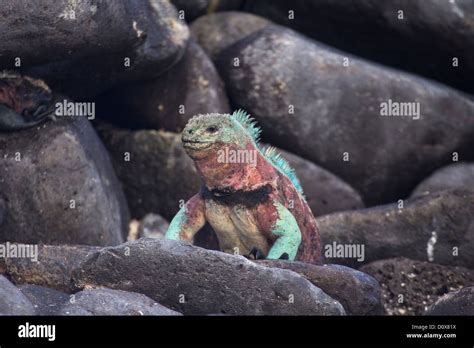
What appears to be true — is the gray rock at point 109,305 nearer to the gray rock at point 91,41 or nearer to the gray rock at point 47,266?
the gray rock at point 47,266

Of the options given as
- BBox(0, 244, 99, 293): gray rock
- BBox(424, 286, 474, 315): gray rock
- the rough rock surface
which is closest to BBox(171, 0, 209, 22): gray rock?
the rough rock surface

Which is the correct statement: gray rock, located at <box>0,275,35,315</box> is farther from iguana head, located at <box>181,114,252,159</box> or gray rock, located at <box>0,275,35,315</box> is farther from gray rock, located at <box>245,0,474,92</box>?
gray rock, located at <box>245,0,474,92</box>

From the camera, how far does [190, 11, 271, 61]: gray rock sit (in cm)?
1055

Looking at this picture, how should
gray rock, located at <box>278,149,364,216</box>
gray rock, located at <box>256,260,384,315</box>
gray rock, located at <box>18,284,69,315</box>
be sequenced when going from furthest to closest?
gray rock, located at <box>278,149,364,216</box> → gray rock, located at <box>256,260,384,315</box> → gray rock, located at <box>18,284,69,315</box>

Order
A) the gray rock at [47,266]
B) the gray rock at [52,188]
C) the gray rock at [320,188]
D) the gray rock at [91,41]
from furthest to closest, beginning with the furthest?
the gray rock at [320,188] < the gray rock at [52,188] < the gray rock at [91,41] < the gray rock at [47,266]

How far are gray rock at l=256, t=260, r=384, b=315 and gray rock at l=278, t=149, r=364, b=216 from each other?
136 inches

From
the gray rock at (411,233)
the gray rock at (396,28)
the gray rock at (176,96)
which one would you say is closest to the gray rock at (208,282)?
the gray rock at (411,233)

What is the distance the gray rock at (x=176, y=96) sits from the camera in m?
9.77

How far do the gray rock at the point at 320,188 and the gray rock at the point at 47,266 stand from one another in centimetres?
365

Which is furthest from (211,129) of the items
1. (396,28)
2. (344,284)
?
(396,28)

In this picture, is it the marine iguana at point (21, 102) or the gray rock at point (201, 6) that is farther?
the gray rock at point (201, 6)

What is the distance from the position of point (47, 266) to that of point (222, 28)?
462cm

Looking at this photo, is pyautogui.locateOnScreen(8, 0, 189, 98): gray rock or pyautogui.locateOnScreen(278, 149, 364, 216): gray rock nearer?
pyautogui.locateOnScreen(8, 0, 189, 98): gray rock
